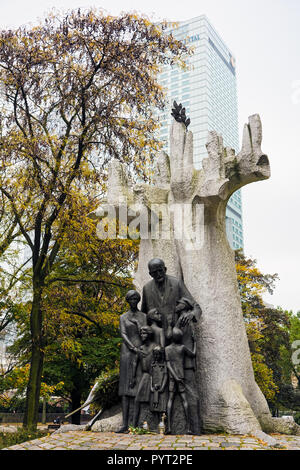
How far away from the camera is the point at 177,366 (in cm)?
643

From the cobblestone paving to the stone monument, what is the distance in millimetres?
618

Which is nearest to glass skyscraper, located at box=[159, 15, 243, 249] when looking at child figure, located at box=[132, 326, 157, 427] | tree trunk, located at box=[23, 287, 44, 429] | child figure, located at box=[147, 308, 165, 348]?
tree trunk, located at box=[23, 287, 44, 429]

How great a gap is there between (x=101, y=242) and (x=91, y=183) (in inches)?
75.9

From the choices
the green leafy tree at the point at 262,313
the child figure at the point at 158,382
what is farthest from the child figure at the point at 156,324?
the green leafy tree at the point at 262,313

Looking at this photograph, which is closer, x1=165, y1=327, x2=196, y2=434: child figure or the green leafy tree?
x1=165, y1=327, x2=196, y2=434: child figure

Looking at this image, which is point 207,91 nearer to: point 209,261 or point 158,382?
point 209,261

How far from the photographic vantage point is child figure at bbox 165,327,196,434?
6.33 metres

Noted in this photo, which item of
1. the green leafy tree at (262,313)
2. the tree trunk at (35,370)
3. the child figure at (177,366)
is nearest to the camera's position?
the child figure at (177,366)

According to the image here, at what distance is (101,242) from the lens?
1227 centimetres

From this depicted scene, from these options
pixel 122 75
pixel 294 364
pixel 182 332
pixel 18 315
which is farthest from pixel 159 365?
pixel 294 364

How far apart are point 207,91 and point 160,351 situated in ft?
229

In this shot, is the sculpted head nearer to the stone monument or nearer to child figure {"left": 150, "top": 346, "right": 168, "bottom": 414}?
the stone monument

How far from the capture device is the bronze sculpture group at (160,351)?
6.40 m

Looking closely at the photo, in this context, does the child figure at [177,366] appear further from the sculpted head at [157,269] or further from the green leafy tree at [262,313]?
the green leafy tree at [262,313]
